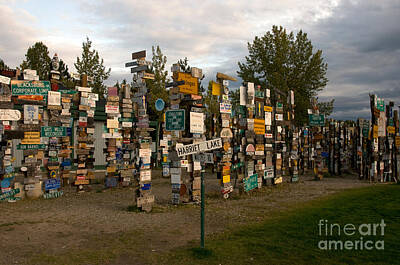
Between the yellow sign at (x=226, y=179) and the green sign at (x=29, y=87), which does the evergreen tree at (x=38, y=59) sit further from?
the yellow sign at (x=226, y=179)

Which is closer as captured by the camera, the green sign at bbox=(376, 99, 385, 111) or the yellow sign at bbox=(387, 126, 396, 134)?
the green sign at bbox=(376, 99, 385, 111)

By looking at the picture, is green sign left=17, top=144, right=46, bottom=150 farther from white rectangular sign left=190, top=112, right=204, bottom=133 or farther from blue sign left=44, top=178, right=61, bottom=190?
white rectangular sign left=190, top=112, right=204, bottom=133

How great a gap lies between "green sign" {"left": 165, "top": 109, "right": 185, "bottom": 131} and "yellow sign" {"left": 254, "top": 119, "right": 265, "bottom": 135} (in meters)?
5.08

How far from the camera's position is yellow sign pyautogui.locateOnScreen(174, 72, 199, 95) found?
1191 cm

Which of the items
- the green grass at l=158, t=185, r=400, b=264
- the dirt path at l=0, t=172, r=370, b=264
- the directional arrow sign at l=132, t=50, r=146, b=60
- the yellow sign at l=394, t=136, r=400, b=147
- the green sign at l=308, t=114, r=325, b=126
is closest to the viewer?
the green grass at l=158, t=185, r=400, b=264

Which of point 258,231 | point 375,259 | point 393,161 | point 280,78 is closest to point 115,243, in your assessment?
point 258,231

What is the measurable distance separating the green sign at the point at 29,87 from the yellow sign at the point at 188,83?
18.0 ft

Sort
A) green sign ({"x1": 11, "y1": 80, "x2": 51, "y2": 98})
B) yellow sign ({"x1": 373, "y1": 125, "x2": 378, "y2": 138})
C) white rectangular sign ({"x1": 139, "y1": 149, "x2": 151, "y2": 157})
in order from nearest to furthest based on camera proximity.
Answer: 1. white rectangular sign ({"x1": 139, "y1": 149, "x2": 151, "y2": 157})
2. green sign ({"x1": 11, "y1": 80, "x2": 51, "y2": 98})
3. yellow sign ({"x1": 373, "y1": 125, "x2": 378, "y2": 138})

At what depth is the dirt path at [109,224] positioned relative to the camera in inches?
261

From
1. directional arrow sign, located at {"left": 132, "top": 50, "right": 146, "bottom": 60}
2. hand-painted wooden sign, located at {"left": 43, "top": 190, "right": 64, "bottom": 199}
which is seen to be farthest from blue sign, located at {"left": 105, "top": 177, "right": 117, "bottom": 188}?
directional arrow sign, located at {"left": 132, "top": 50, "right": 146, "bottom": 60}

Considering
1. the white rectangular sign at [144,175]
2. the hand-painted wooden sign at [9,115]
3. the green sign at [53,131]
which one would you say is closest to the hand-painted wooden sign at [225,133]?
the white rectangular sign at [144,175]

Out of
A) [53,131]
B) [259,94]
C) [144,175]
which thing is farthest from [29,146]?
[259,94]

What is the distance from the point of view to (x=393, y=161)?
1909 cm

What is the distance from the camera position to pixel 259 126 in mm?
15523
